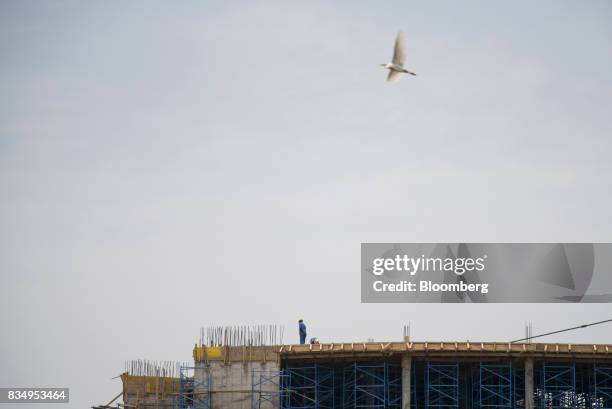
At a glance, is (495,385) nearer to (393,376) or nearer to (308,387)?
(393,376)

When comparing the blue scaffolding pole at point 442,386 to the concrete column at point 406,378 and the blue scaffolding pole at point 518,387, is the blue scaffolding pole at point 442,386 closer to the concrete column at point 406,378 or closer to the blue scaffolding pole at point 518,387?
the concrete column at point 406,378

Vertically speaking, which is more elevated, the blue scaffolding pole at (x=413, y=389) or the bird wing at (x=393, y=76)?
the bird wing at (x=393, y=76)

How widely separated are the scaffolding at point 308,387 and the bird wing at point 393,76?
16.0 metres

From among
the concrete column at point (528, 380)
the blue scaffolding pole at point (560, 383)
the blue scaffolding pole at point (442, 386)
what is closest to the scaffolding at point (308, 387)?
the blue scaffolding pole at point (442, 386)

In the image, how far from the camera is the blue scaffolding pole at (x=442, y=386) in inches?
2293

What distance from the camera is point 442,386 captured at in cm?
6047

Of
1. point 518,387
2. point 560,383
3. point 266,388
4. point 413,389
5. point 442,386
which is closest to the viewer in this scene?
point 266,388

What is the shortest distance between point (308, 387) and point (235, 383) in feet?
11.3

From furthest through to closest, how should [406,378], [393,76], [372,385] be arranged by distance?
1. [372,385]
2. [406,378]
3. [393,76]

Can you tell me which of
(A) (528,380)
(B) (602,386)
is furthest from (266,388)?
(B) (602,386)

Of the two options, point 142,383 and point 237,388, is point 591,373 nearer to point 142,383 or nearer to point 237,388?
point 237,388

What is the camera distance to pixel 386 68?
50000 millimetres

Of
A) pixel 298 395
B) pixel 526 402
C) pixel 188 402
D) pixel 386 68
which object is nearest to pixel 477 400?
pixel 526 402

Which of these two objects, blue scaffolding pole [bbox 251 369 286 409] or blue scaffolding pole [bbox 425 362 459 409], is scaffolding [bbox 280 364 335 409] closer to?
blue scaffolding pole [bbox 251 369 286 409]
